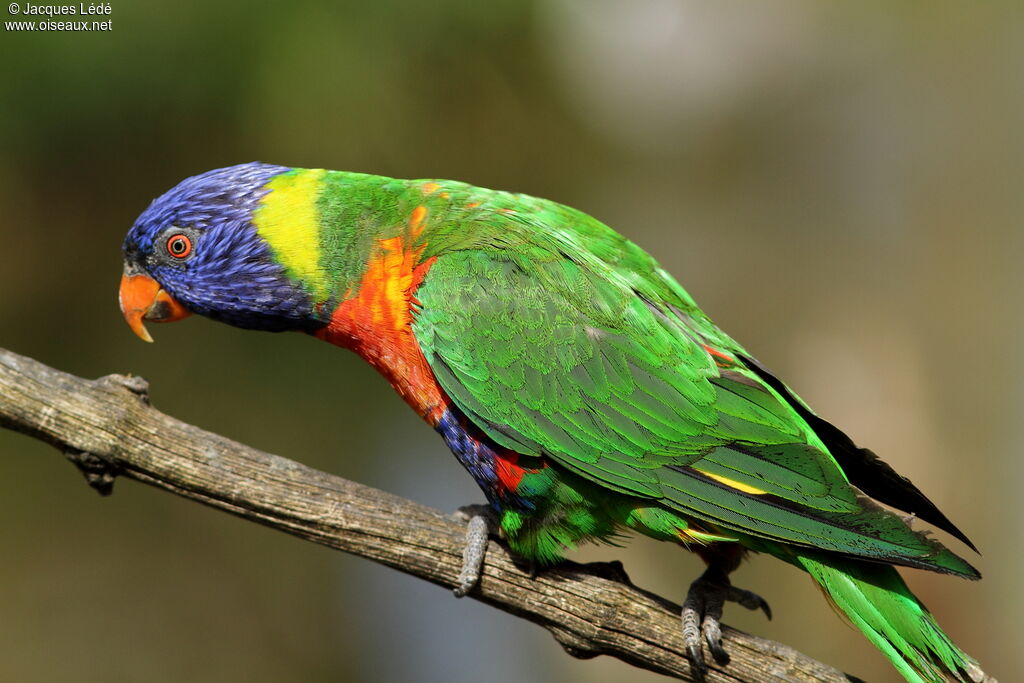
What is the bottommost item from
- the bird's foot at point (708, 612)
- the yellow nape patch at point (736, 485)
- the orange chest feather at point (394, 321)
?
the bird's foot at point (708, 612)

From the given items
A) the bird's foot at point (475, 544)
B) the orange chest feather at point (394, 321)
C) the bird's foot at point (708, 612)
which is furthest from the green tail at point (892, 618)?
the orange chest feather at point (394, 321)

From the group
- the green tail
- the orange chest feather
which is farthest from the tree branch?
the orange chest feather

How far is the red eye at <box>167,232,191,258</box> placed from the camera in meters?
3.02

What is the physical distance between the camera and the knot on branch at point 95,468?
2.61m

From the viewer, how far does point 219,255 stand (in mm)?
2980

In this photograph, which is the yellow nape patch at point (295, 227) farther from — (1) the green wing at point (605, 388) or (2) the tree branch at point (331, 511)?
(2) the tree branch at point (331, 511)

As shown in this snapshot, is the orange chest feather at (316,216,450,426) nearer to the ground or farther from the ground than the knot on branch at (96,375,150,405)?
farther from the ground

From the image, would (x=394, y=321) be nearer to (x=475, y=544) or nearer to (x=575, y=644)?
(x=475, y=544)

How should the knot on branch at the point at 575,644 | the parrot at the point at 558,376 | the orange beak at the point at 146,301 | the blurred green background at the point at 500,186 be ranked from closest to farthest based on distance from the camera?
the parrot at the point at 558,376
the knot on branch at the point at 575,644
the orange beak at the point at 146,301
the blurred green background at the point at 500,186

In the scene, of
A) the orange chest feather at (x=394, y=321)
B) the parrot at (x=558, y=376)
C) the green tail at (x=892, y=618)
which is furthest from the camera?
the orange chest feather at (x=394, y=321)

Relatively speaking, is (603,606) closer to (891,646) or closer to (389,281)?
(891,646)

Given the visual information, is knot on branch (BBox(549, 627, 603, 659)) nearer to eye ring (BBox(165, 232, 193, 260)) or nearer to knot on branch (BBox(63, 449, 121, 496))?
knot on branch (BBox(63, 449, 121, 496))

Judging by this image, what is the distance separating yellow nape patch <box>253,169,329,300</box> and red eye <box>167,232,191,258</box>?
277 mm

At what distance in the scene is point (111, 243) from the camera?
6215 mm
